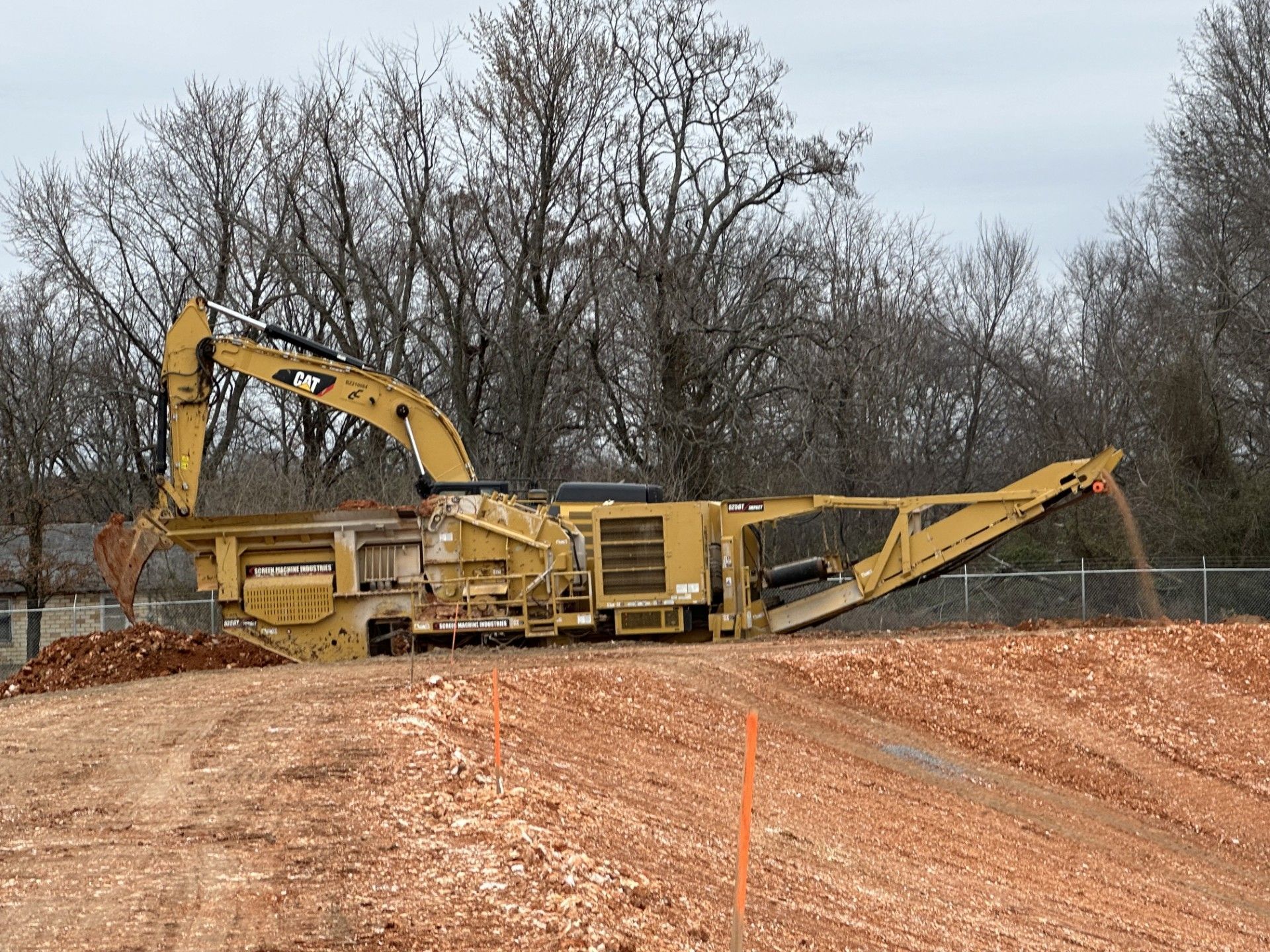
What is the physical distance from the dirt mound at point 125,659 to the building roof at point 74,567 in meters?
9.59

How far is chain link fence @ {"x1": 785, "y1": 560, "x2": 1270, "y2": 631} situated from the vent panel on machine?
8.88 m

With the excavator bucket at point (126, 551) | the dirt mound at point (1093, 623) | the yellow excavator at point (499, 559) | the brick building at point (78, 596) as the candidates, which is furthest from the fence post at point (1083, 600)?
the excavator bucket at point (126, 551)

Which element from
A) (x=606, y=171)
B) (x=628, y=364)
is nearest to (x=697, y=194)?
(x=606, y=171)

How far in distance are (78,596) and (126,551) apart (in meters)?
21.6

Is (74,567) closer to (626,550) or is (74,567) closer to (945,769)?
(626,550)

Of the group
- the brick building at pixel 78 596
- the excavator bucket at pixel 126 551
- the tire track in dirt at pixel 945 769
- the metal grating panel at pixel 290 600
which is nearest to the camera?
the tire track in dirt at pixel 945 769

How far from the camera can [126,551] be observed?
797 inches

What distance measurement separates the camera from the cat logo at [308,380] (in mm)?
21406

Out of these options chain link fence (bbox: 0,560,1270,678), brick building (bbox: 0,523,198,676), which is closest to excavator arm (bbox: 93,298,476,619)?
brick building (bbox: 0,523,198,676)

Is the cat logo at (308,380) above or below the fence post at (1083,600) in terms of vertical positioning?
above

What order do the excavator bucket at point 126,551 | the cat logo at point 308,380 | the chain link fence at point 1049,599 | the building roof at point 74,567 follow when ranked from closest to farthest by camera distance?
the excavator bucket at point 126,551 → the cat logo at point 308,380 → the chain link fence at point 1049,599 → the building roof at point 74,567

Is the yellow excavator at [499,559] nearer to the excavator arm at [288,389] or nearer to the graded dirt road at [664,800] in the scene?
the excavator arm at [288,389]

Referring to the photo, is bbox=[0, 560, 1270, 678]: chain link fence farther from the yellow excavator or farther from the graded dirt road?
the graded dirt road

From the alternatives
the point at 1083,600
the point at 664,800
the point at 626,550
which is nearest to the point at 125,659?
the point at 626,550
